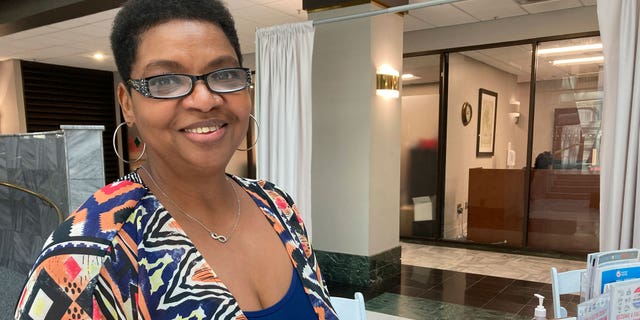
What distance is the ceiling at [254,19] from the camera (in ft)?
13.7

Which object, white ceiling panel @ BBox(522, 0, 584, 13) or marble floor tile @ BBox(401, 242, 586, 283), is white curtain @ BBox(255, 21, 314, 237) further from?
white ceiling panel @ BBox(522, 0, 584, 13)

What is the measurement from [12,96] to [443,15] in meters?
6.87

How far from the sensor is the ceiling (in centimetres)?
419

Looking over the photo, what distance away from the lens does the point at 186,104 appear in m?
0.65

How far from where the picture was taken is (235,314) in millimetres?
630

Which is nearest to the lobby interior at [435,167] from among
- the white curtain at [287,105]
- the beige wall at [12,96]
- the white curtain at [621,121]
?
the white curtain at [287,105]

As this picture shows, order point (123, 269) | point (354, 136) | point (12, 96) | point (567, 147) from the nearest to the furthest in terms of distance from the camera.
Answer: point (123, 269) < point (354, 136) < point (567, 147) < point (12, 96)

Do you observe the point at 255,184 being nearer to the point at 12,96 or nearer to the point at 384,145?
the point at 384,145

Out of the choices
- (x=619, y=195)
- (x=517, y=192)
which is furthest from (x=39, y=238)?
(x=517, y=192)

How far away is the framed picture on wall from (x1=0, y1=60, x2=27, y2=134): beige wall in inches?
278

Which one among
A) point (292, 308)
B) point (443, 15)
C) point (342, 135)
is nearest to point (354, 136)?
point (342, 135)

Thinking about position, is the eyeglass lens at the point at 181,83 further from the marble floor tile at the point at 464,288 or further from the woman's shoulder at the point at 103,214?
the marble floor tile at the point at 464,288

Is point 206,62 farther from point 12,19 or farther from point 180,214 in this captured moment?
point 12,19

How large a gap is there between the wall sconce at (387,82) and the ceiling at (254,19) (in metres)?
0.83
